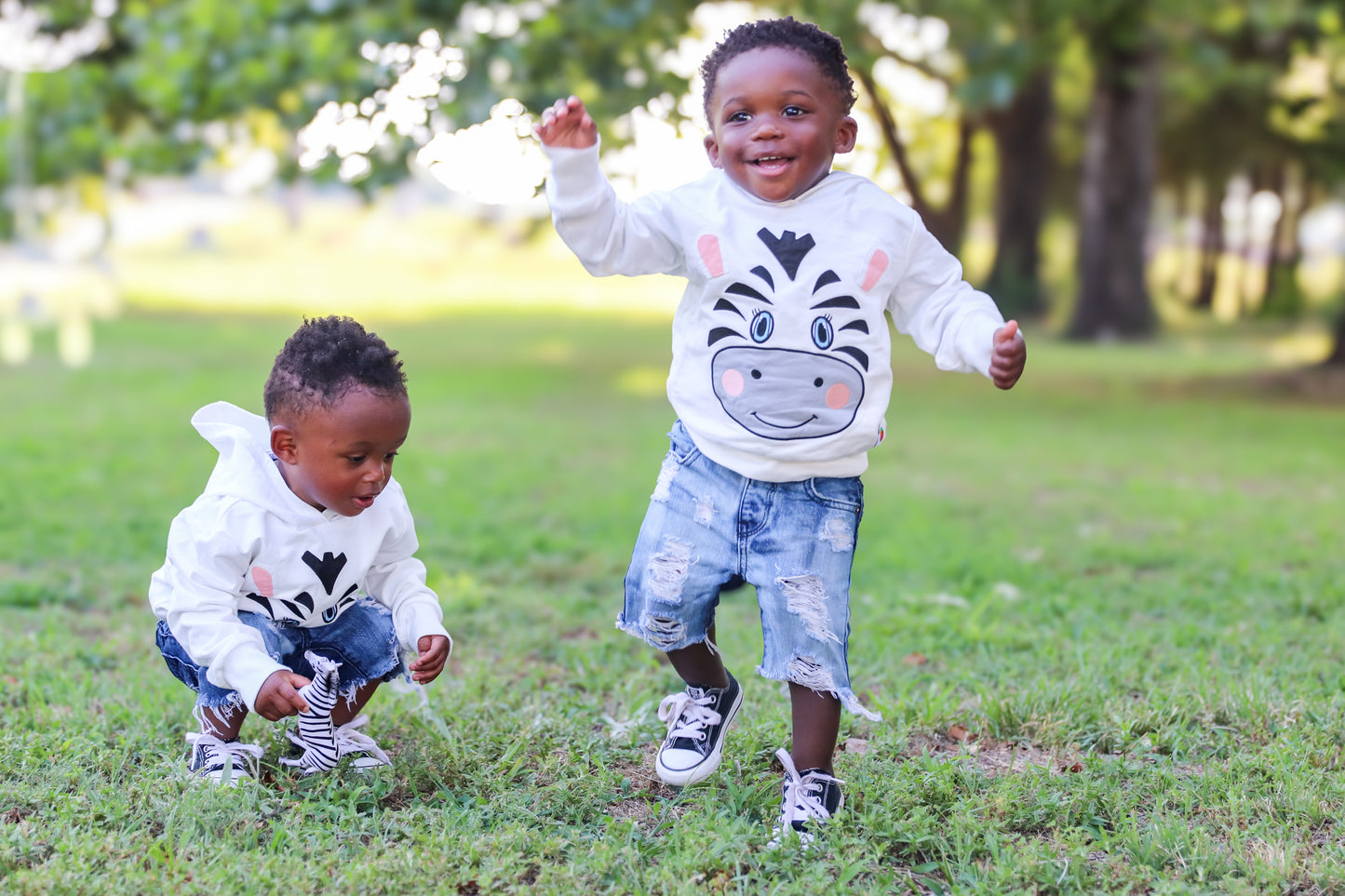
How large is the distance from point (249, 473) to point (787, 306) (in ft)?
3.91

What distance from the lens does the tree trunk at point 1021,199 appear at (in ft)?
68.5

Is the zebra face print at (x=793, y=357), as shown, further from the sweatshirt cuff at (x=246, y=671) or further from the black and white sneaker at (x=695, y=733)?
the sweatshirt cuff at (x=246, y=671)

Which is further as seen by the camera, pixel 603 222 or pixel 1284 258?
pixel 1284 258

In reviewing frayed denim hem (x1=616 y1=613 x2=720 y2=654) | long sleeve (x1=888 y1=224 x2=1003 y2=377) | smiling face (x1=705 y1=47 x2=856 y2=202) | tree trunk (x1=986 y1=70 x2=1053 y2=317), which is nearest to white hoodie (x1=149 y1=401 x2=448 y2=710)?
frayed denim hem (x1=616 y1=613 x2=720 y2=654)

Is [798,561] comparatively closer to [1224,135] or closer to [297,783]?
[297,783]

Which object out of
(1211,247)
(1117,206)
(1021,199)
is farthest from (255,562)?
(1211,247)

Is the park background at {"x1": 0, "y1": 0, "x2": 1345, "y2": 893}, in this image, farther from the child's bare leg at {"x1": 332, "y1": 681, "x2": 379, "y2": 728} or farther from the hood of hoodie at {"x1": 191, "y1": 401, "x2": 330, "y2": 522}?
the hood of hoodie at {"x1": 191, "y1": 401, "x2": 330, "y2": 522}

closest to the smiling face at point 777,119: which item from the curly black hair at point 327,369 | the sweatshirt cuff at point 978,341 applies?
the sweatshirt cuff at point 978,341

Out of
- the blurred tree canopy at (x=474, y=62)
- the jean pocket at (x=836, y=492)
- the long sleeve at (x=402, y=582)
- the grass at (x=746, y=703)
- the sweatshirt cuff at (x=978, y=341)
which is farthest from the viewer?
the blurred tree canopy at (x=474, y=62)

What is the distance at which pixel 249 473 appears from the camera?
9.25 feet

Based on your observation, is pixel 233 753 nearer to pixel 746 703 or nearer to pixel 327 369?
pixel 327 369

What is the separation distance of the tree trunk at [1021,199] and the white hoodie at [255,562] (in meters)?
19.0

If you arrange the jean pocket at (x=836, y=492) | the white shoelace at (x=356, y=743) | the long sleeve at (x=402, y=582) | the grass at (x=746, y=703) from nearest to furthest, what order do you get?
the grass at (x=746, y=703) → the jean pocket at (x=836, y=492) → the long sleeve at (x=402, y=582) → the white shoelace at (x=356, y=743)

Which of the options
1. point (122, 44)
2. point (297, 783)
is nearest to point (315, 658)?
point (297, 783)
